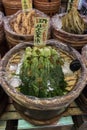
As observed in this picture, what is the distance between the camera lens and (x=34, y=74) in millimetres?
1033

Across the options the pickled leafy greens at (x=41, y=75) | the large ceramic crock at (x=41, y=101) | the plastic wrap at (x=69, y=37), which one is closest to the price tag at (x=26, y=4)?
the plastic wrap at (x=69, y=37)

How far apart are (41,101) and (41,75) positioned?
0.15 m

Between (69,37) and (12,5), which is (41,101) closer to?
(69,37)

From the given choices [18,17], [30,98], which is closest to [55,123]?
[30,98]

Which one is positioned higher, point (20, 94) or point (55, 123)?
point (20, 94)

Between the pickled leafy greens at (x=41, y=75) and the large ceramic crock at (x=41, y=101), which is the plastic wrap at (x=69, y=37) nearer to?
the large ceramic crock at (x=41, y=101)

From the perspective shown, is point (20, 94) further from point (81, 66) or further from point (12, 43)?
point (12, 43)

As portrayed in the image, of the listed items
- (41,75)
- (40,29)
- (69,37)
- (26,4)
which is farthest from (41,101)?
(26,4)

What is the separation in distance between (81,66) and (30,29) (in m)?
0.53

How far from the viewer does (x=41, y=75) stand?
1038 millimetres

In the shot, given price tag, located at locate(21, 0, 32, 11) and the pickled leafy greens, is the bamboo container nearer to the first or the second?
price tag, located at locate(21, 0, 32, 11)

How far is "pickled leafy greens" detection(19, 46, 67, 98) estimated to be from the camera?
102cm

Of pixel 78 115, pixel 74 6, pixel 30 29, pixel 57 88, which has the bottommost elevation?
pixel 78 115

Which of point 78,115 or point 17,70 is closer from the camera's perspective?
point 17,70
